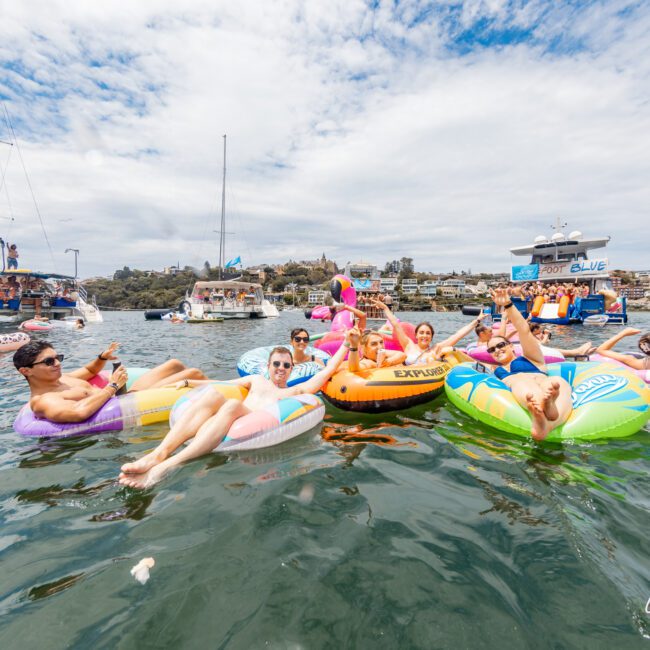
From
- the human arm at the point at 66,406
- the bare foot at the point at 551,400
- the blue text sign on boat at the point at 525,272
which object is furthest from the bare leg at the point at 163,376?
the blue text sign on boat at the point at 525,272

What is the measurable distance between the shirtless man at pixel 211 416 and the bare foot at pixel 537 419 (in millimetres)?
2266

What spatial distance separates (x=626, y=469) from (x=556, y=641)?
254cm

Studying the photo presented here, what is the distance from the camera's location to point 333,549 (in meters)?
2.39

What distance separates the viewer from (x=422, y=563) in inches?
89.0

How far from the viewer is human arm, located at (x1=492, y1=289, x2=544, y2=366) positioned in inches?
167

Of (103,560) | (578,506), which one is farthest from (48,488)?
(578,506)

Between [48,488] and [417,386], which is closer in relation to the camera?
[48,488]

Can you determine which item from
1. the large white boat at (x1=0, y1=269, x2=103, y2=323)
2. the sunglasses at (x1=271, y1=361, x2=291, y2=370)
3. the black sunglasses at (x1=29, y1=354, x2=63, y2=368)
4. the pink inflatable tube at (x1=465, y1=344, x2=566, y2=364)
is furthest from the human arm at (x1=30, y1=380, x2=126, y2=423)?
the large white boat at (x1=0, y1=269, x2=103, y2=323)

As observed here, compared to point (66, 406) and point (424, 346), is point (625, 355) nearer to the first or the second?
point (424, 346)

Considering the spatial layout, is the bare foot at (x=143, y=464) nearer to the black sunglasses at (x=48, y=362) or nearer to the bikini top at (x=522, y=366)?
the black sunglasses at (x=48, y=362)

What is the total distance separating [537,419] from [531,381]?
73cm

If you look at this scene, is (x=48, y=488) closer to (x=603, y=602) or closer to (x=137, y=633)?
(x=137, y=633)

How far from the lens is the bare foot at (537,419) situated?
383 centimetres

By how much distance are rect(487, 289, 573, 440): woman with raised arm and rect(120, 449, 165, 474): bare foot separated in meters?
3.80
